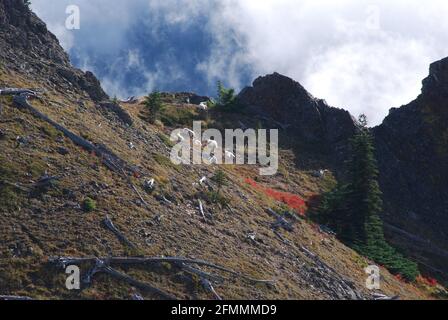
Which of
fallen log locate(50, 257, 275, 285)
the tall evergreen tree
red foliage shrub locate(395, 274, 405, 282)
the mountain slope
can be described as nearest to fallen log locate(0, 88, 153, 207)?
the mountain slope

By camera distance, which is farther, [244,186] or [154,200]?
[244,186]

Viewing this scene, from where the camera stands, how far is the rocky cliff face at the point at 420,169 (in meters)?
62.6

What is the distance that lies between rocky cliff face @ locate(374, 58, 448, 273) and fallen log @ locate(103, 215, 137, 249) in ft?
117

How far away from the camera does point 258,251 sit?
36.9 m

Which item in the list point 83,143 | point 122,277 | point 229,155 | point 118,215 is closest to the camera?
point 122,277

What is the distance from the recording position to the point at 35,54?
173 feet

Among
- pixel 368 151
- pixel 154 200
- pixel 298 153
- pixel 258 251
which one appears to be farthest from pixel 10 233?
pixel 298 153

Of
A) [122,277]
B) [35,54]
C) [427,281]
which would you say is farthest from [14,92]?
[427,281]

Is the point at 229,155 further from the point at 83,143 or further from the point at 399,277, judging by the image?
the point at 83,143

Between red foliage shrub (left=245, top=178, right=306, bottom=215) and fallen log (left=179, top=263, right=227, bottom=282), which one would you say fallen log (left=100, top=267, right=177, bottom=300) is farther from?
red foliage shrub (left=245, top=178, right=306, bottom=215)

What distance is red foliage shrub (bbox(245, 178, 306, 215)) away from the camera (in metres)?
54.0

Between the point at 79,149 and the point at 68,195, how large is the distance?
6018mm

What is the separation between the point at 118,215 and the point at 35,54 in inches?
977
